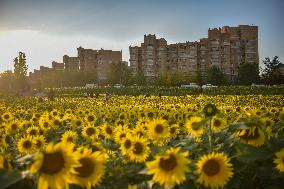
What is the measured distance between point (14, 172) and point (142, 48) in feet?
319

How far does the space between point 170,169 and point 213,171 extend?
260mm

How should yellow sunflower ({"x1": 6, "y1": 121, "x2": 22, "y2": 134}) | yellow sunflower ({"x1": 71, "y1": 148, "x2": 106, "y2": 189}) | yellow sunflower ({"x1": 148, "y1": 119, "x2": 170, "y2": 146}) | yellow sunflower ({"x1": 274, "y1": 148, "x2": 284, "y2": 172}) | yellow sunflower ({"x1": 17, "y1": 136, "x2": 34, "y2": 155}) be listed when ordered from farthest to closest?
yellow sunflower ({"x1": 6, "y1": 121, "x2": 22, "y2": 134}) < yellow sunflower ({"x1": 148, "y1": 119, "x2": 170, "y2": 146}) < yellow sunflower ({"x1": 17, "y1": 136, "x2": 34, "y2": 155}) < yellow sunflower ({"x1": 274, "y1": 148, "x2": 284, "y2": 172}) < yellow sunflower ({"x1": 71, "y1": 148, "x2": 106, "y2": 189})

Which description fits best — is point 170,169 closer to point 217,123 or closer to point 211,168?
point 211,168

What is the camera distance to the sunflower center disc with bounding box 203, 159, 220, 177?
221 centimetres

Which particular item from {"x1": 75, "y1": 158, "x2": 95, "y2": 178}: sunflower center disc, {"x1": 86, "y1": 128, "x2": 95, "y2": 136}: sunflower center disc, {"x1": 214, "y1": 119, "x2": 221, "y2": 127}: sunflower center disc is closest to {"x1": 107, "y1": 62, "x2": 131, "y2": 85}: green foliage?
{"x1": 86, "y1": 128, "x2": 95, "y2": 136}: sunflower center disc

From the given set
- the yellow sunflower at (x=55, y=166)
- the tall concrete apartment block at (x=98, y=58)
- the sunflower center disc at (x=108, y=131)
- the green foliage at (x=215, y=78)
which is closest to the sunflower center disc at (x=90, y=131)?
the sunflower center disc at (x=108, y=131)

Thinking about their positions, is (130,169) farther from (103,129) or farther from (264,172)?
(103,129)

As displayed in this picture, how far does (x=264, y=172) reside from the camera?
8.73ft

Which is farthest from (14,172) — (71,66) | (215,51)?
(71,66)

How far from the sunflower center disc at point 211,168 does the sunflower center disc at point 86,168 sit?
0.63m

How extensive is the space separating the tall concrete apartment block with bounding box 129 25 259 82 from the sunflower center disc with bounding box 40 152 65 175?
87.5 metres

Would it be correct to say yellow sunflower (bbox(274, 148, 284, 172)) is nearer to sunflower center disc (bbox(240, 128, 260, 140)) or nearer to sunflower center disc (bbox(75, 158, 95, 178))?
sunflower center disc (bbox(240, 128, 260, 140))

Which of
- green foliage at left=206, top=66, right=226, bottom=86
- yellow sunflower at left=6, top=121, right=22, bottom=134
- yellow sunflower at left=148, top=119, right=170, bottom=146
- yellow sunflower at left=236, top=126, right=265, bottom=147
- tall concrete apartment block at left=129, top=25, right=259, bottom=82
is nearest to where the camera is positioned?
yellow sunflower at left=236, top=126, right=265, bottom=147

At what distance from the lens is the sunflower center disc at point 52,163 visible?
184cm
